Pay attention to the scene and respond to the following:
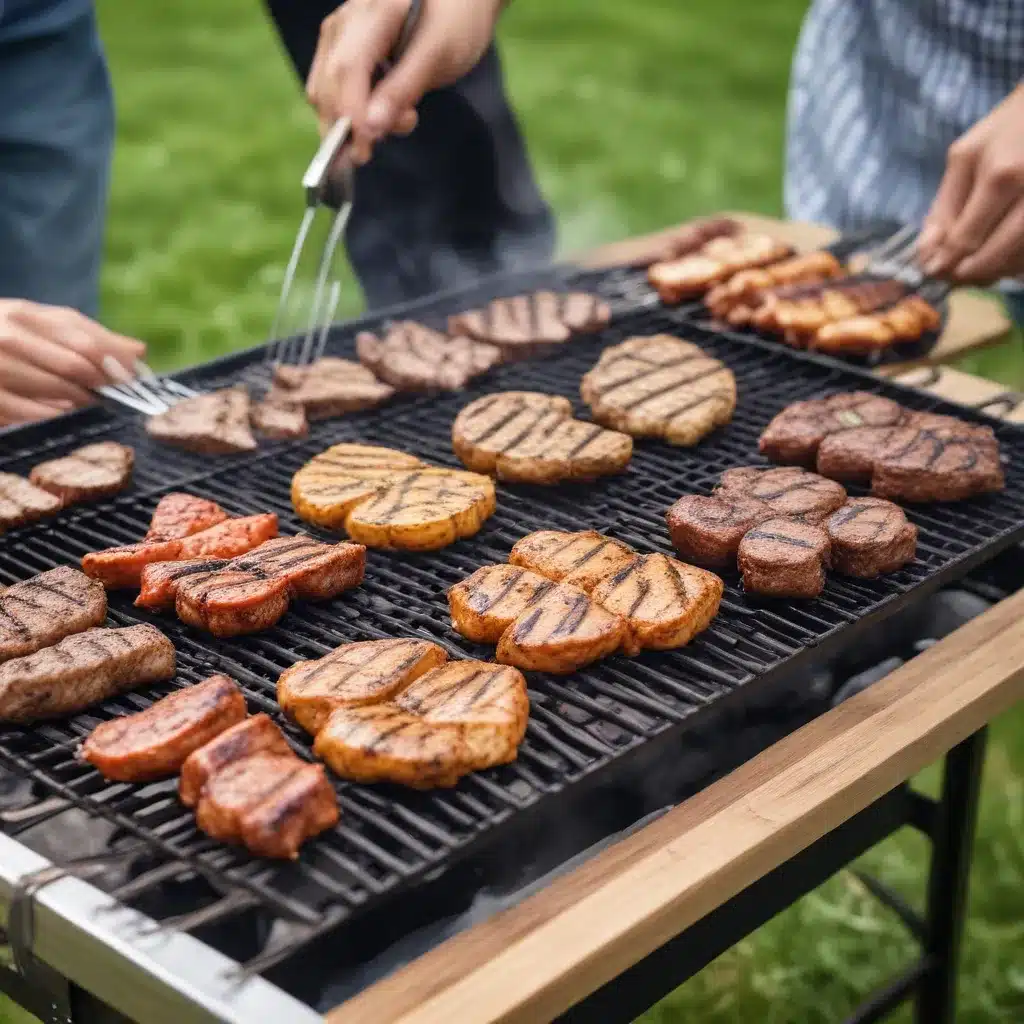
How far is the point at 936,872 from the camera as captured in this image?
3.81 m

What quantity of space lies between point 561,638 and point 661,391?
146 cm

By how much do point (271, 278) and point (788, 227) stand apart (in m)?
4.53

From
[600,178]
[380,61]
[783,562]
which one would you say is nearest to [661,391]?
[783,562]

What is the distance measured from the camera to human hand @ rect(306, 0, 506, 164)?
13.6ft

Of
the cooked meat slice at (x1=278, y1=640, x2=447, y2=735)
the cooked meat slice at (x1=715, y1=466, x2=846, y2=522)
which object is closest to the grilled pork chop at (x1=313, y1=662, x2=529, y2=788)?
the cooked meat slice at (x1=278, y1=640, x2=447, y2=735)

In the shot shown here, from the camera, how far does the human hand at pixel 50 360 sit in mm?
3801

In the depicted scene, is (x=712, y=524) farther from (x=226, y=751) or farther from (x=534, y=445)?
(x=226, y=751)

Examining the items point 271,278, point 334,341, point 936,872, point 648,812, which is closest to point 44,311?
point 334,341

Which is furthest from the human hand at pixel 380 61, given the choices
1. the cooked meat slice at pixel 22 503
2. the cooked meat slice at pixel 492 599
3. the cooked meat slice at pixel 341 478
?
the cooked meat slice at pixel 492 599

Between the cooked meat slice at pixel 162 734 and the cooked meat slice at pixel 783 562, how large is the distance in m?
1.16

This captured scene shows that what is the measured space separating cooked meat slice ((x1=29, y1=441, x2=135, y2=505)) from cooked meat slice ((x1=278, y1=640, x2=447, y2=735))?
1.07 metres

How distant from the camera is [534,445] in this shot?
3648mm

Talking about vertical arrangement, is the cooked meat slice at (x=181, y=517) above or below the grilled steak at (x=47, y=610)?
below

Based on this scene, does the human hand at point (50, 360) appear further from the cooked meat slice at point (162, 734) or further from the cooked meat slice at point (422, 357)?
the cooked meat slice at point (162, 734)
